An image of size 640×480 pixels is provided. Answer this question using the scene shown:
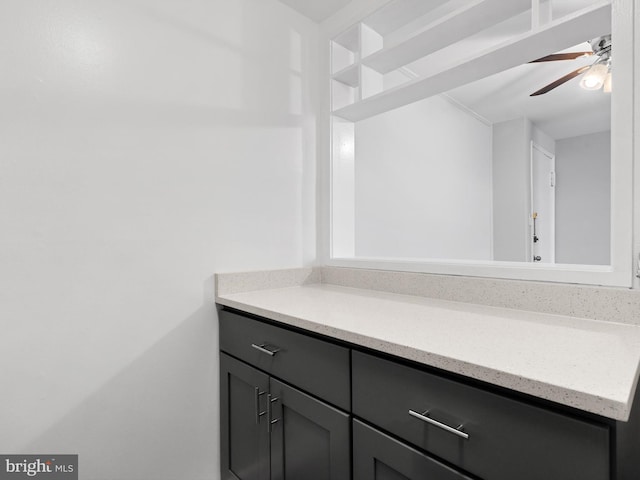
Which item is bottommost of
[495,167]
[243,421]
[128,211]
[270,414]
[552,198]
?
[243,421]

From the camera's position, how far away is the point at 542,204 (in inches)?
169

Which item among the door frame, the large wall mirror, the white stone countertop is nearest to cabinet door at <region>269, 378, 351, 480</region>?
the white stone countertop

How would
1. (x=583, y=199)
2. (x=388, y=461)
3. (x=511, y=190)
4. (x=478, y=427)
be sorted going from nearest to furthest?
1. (x=478, y=427)
2. (x=388, y=461)
3. (x=511, y=190)
4. (x=583, y=199)

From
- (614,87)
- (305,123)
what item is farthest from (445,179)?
(614,87)

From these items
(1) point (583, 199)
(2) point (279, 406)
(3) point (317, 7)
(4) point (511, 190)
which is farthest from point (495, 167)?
(2) point (279, 406)

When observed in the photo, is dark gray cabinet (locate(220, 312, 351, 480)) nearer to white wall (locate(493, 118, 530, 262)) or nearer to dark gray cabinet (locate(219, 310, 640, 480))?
dark gray cabinet (locate(219, 310, 640, 480))

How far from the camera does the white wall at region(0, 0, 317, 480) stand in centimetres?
107

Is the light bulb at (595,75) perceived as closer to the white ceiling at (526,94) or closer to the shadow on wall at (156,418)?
the white ceiling at (526,94)

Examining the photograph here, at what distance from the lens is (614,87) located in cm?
99

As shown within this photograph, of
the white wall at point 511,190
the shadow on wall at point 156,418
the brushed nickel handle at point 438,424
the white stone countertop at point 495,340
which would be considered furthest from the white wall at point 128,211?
the white wall at point 511,190

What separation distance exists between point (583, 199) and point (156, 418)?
5.37m

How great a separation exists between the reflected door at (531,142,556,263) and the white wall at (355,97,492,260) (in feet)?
1.67

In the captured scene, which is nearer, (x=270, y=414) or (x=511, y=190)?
(x=270, y=414)

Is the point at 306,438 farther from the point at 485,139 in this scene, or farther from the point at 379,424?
the point at 485,139
